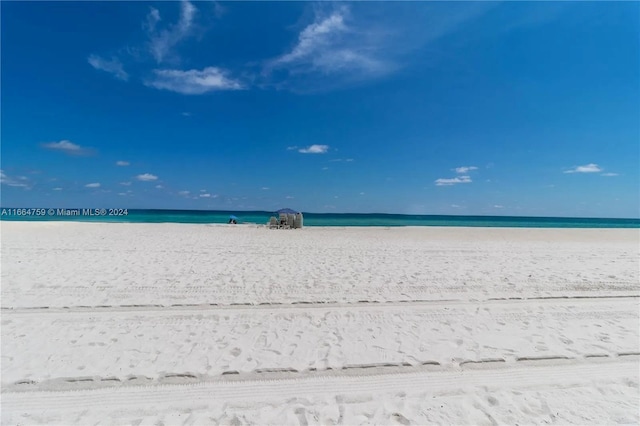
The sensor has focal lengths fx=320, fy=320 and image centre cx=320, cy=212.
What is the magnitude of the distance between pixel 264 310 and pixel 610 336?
527 cm

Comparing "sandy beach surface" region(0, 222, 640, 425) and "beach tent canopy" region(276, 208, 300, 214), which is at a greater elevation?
"beach tent canopy" region(276, 208, 300, 214)

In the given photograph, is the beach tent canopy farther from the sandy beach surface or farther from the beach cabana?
the sandy beach surface

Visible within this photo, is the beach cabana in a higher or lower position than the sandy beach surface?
higher

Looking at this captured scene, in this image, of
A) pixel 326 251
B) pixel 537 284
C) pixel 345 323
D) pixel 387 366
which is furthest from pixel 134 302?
pixel 537 284

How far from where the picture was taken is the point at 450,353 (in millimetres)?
4098

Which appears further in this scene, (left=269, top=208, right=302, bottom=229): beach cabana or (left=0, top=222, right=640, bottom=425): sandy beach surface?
(left=269, top=208, right=302, bottom=229): beach cabana

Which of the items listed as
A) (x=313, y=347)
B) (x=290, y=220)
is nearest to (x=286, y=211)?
(x=290, y=220)

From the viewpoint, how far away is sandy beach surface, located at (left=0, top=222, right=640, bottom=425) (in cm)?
305

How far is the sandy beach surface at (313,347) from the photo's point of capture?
10.00ft

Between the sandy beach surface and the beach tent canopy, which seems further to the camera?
the beach tent canopy

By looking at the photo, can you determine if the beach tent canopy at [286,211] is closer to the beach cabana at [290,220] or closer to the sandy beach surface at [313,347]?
the beach cabana at [290,220]

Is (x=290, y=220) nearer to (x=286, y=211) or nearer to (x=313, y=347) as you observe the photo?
(x=286, y=211)

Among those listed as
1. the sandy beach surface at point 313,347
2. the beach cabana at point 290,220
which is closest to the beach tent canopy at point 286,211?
the beach cabana at point 290,220

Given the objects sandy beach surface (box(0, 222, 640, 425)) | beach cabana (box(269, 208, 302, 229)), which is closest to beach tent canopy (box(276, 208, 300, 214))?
beach cabana (box(269, 208, 302, 229))
